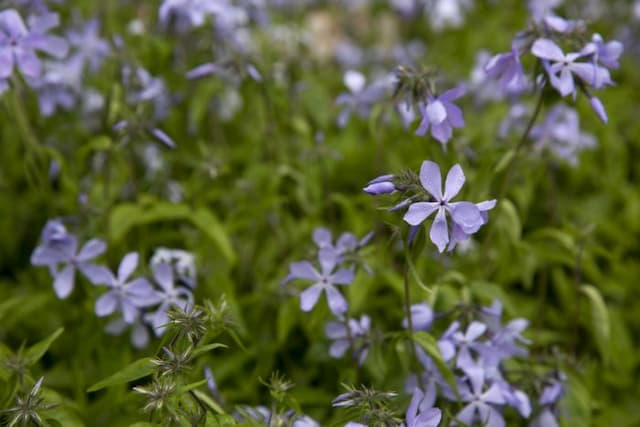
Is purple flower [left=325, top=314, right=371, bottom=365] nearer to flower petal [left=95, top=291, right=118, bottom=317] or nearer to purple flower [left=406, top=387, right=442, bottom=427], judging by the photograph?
purple flower [left=406, top=387, right=442, bottom=427]

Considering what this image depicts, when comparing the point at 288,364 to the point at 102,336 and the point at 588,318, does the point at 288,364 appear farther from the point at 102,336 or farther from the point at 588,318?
the point at 588,318

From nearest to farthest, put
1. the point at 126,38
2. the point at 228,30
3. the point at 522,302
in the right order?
the point at 522,302 < the point at 228,30 < the point at 126,38

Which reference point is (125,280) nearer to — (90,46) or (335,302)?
(335,302)

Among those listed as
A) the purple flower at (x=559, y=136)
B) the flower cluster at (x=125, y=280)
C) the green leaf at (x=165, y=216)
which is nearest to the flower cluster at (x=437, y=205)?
the flower cluster at (x=125, y=280)

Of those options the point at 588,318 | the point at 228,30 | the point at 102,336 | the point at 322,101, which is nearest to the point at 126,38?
the point at 228,30

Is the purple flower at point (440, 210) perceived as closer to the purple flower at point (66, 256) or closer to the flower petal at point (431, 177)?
the flower petal at point (431, 177)

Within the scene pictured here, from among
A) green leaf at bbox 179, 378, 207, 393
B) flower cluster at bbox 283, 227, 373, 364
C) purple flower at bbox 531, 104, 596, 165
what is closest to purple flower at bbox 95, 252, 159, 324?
flower cluster at bbox 283, 227, 373, 364
